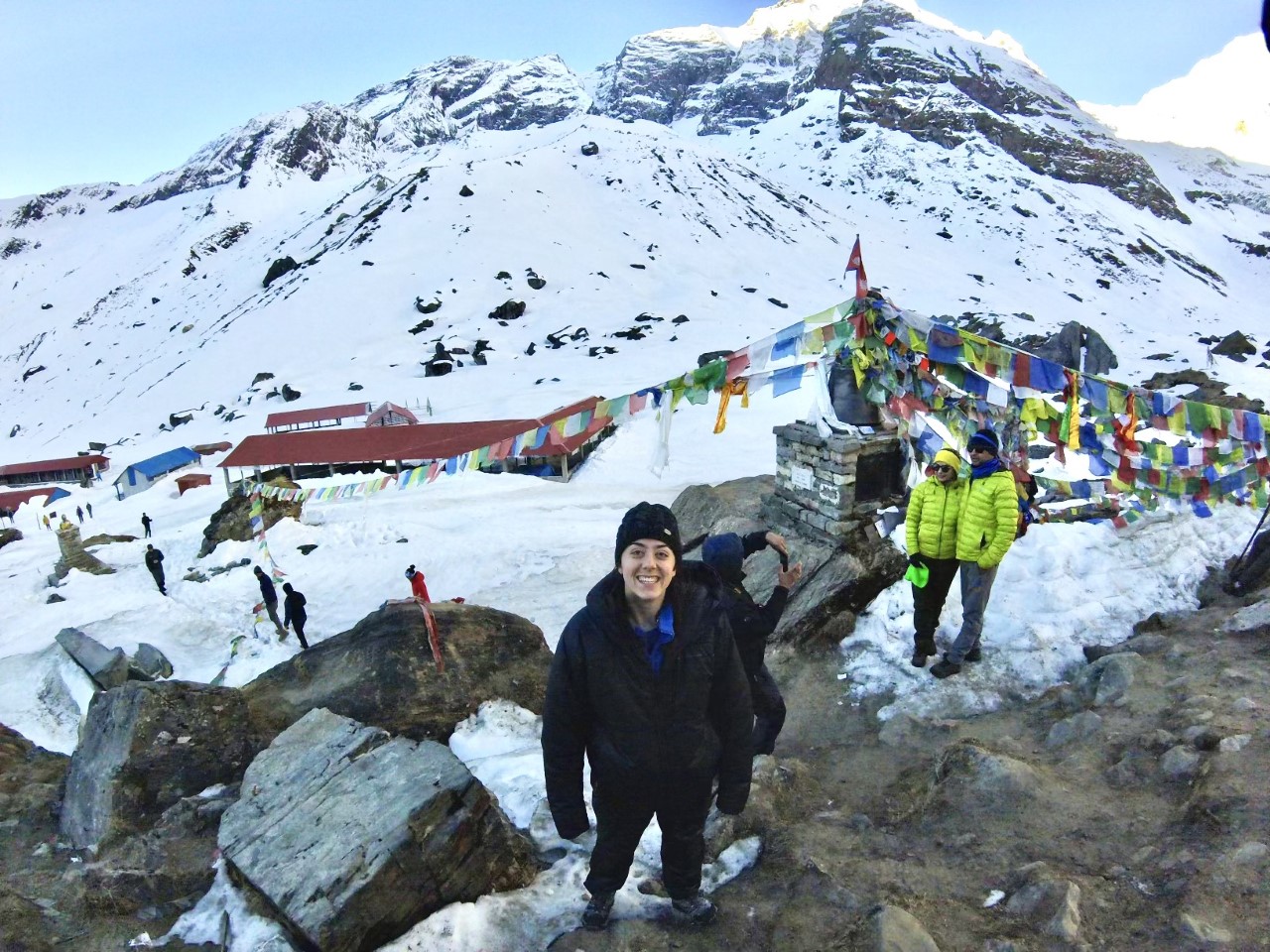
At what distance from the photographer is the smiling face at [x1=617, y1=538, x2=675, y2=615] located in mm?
2932

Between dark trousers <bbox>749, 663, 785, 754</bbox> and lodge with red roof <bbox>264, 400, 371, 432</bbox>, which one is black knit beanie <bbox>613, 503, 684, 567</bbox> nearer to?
dark trousers <bbox>749, 663, 785, 754</bbox>

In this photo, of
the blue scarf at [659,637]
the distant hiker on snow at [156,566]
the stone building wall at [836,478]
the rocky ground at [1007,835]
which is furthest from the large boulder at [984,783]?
the distant hiker on snow at [156,566]

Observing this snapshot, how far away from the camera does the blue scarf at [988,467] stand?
545 centimetres

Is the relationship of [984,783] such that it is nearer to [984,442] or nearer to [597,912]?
[597,912]

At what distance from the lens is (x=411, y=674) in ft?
20.6

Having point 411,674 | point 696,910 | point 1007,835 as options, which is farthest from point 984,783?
point 411,674

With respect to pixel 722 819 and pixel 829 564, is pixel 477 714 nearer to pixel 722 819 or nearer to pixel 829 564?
pixel 722 819

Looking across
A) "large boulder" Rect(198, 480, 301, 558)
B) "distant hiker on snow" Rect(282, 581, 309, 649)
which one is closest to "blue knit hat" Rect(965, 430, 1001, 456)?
"distant hiker on snow" Rect(282, 581, 309, 649)

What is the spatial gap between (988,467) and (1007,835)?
2.79m

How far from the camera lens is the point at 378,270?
206 feet

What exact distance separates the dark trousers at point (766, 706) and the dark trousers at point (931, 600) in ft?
7.41

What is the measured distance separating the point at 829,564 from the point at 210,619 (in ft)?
38.7

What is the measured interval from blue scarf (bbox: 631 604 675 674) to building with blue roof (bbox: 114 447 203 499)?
37828mm

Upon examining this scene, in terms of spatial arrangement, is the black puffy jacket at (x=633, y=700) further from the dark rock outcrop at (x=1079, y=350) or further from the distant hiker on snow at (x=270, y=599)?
the dark rock outcrop at (x=1079, y=350)
